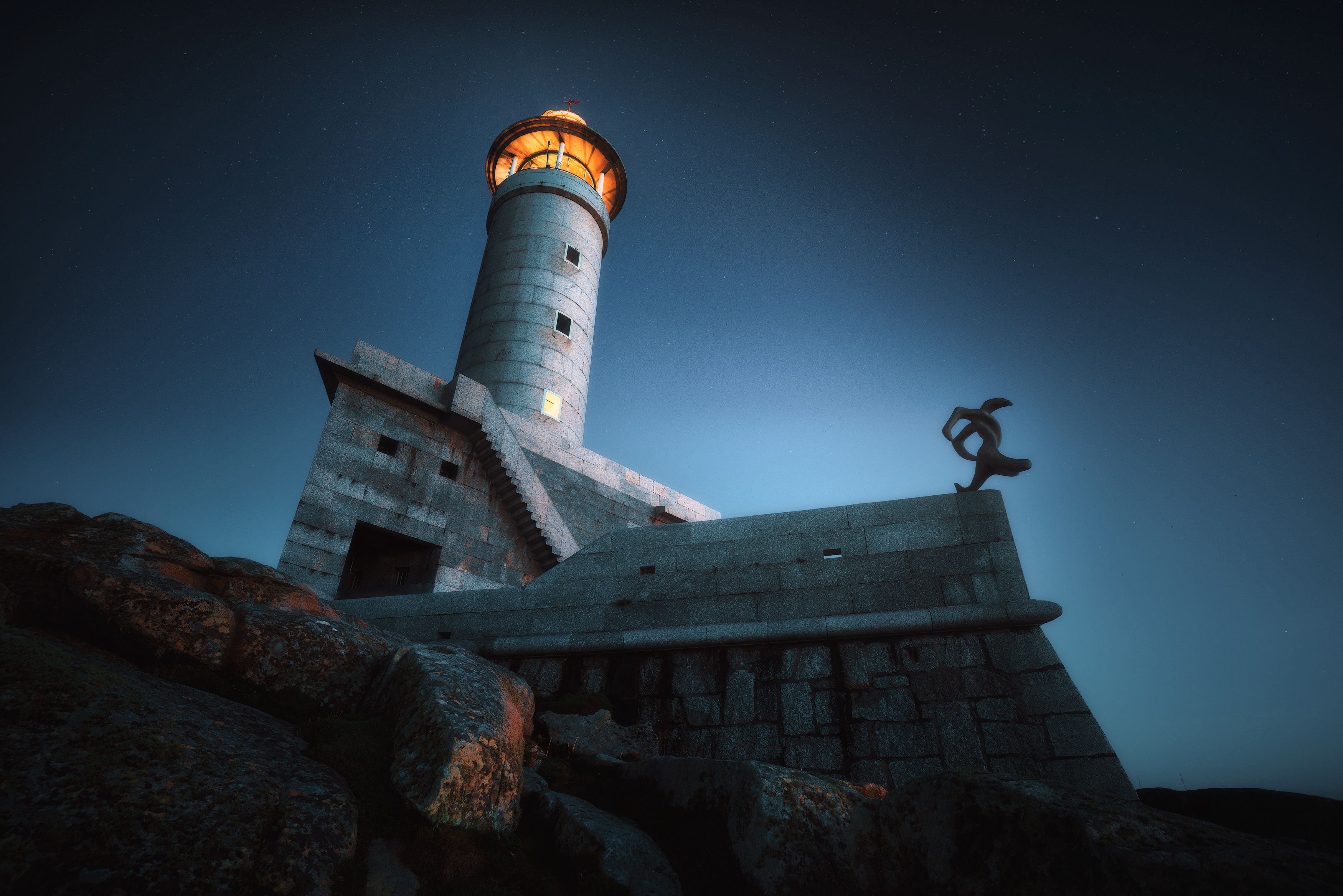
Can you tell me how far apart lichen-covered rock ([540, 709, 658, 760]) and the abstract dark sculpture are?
4.54 m

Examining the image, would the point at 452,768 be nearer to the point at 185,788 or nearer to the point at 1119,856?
the point at 185,788

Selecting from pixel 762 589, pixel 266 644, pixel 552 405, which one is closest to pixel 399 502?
pixel 552 405

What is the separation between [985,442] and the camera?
7.89m

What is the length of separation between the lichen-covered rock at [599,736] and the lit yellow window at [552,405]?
1374 cm

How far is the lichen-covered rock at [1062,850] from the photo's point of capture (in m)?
2.17

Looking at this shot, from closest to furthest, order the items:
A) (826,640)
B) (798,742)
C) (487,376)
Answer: (798,742) < (826,640) < (487,376)

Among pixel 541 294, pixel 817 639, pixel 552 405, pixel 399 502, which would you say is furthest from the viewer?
pixel 541 294

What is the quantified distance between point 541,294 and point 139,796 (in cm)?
1988

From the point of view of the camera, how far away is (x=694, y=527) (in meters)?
8.58

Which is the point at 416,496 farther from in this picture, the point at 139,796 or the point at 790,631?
the point at 139,796

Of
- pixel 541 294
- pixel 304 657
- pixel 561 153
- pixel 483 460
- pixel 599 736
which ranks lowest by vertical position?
pixel 599 736

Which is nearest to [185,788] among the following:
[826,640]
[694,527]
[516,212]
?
[826,640]

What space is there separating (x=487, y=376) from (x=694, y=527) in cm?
1294

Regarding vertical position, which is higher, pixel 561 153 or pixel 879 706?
pixel 561 153
